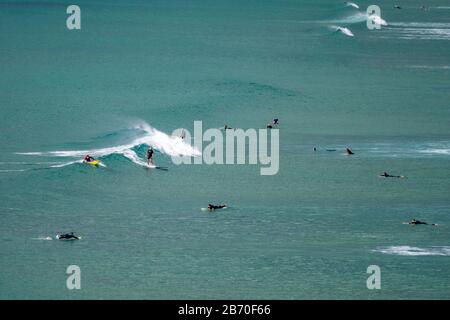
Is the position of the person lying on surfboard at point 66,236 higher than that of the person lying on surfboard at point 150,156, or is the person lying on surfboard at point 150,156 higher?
the person lying on surfboard at point 150,156

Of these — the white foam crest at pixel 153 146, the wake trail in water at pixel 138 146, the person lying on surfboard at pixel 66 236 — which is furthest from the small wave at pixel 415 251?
the white foam crest at pixel 153 146

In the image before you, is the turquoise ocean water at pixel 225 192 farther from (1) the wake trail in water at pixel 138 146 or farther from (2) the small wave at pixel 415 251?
(1) the wake trail in water at pixel 138 146

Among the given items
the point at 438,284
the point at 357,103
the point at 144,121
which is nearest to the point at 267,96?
the point at 357,103

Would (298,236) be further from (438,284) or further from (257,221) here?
(438,284)

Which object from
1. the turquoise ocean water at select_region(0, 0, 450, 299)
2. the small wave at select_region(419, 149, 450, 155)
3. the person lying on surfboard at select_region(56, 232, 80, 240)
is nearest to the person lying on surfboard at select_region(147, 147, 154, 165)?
the turquoise ocean water at select_region(0, 0, 450, 299)

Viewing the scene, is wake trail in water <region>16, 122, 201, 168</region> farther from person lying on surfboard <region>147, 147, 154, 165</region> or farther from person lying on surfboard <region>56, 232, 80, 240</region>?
person lying on surfboard <region>56, 232, 80, 240</region>
